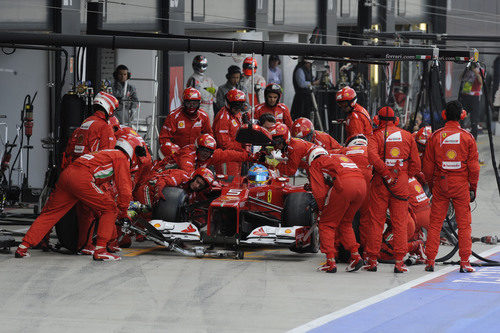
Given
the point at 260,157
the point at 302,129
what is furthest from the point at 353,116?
the point at 260,157

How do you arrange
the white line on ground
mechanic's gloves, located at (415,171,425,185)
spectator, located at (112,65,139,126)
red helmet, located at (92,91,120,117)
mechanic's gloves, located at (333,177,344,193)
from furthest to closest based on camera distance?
spectator, located at (112,65,139,126)
mechanic's gloves, located at (415,171,425,185)
red helmet, located at (92,91,120,117)
mechanic's gloves, located at (333,177,344,193)
the white line on ground

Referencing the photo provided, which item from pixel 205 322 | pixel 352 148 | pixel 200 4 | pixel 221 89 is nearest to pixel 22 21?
pixel 221 89

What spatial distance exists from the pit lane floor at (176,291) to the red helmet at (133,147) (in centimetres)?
118

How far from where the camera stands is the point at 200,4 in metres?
22.6

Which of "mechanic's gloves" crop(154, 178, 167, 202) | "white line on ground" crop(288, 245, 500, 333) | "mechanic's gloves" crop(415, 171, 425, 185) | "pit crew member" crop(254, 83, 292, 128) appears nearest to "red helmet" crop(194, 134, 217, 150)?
"mechanic's gloves" crop(154, 178, 167, 202)

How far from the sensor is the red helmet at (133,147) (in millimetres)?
12888

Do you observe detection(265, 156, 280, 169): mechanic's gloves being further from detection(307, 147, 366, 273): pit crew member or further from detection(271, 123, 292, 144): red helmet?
detection(307, 147, 366, 273): pit crew member

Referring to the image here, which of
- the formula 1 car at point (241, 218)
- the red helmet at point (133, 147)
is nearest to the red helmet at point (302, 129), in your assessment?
the formula 1 car at point (241, 218)

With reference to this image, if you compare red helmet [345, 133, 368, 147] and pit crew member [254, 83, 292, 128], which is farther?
pit crew member [254, 83, 292, 128]

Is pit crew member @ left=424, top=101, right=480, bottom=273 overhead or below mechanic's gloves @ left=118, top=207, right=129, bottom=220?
overhead

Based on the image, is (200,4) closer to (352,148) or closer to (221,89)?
(221,89)

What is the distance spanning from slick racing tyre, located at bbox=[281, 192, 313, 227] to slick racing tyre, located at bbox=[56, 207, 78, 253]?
2.57 metres

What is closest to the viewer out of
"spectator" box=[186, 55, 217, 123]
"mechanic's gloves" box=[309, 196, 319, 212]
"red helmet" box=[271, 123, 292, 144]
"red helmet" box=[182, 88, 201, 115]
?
"red helmet" box=[271, 123, 292, 144]

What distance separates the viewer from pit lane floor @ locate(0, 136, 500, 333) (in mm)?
9203
